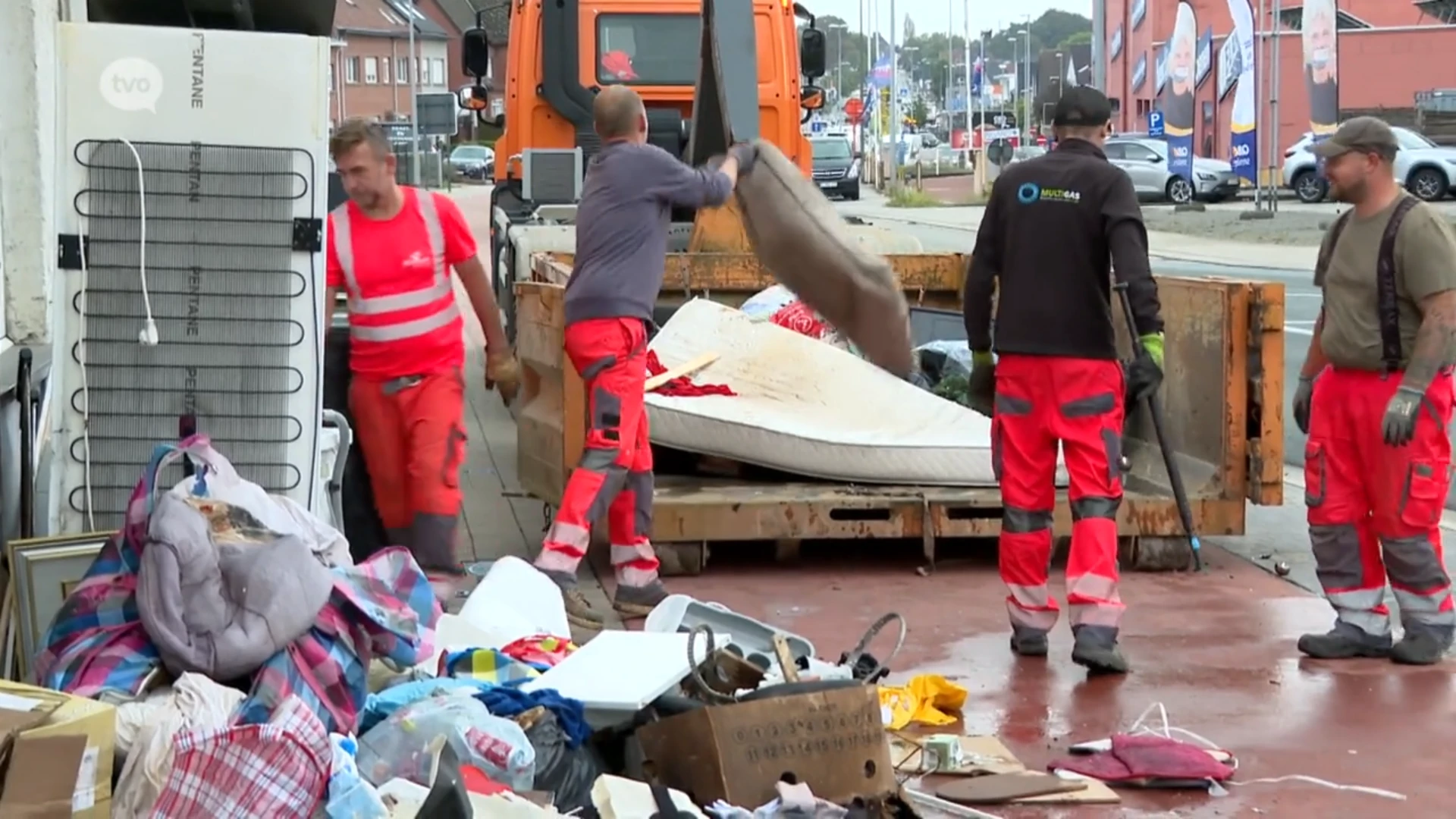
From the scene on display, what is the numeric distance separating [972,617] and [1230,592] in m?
1.08

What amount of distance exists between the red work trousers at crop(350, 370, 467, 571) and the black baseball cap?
2.20 metres

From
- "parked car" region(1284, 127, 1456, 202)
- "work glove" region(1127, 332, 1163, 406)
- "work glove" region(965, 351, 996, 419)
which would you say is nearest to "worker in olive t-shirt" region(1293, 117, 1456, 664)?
"work glove" region(1127, 332, 1163, 406)

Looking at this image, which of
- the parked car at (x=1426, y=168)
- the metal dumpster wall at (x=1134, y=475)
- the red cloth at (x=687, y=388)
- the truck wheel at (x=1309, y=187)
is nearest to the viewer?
the metal dumpster wall at (x=1134, y=475)

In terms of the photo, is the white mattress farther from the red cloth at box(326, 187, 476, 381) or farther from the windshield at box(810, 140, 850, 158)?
the windshield at box(810, 140, 850, 158)

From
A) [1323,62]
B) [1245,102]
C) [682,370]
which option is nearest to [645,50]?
[682,370]

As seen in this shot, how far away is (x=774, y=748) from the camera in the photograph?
437 cm

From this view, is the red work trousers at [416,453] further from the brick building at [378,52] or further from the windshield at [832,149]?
the brick building at [378,52]

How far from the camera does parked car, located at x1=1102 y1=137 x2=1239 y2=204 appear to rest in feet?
129

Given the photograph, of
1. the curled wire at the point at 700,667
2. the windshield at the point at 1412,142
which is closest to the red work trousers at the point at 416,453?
the curled wire at the point at 700,667

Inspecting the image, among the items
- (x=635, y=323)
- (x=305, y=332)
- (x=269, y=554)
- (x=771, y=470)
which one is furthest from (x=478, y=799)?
(x=771, y=470)

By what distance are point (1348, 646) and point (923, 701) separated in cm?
158

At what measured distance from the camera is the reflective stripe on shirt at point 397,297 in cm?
617

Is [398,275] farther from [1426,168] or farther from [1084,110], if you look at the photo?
[1426,168]

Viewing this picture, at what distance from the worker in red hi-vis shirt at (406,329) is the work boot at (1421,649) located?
3123 mm
